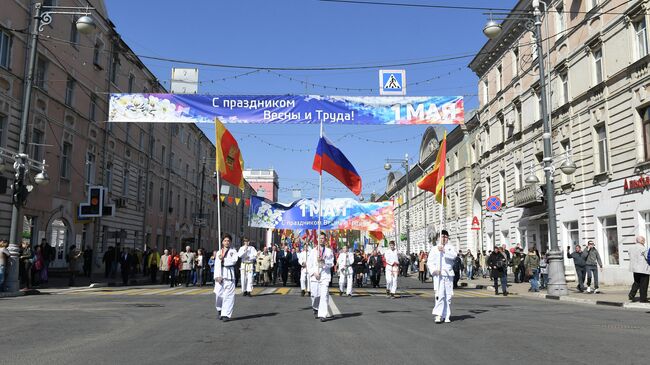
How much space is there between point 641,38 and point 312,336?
18788mm

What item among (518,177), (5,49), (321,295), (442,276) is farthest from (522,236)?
(5,49)

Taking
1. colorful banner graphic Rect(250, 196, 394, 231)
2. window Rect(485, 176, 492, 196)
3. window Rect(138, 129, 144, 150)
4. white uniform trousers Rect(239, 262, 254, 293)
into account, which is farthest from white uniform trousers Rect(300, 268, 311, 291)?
window Rect(138, 129, 144, 150)

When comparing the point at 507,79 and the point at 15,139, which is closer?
the point at 15,139

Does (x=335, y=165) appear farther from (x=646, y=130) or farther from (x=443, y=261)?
(x=646, y=130)

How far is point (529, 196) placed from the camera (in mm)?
28906

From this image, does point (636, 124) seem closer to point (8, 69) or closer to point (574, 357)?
Answer: point (574, 357)

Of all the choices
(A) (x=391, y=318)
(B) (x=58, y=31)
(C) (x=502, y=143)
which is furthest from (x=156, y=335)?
(C) (x=502, y=143)

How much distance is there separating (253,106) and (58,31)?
12.4 metres

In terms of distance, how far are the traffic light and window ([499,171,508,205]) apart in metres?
23.9

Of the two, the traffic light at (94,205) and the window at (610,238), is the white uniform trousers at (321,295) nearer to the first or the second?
the traffic light at (94,205)

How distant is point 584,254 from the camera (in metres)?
18.9

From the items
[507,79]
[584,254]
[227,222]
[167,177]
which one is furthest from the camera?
[227,222]

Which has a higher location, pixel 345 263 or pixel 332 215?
pixel 332 215

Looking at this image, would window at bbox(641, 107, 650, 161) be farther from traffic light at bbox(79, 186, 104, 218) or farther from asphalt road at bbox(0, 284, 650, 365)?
traffic light at bbox(79, 186, 104, 218)
